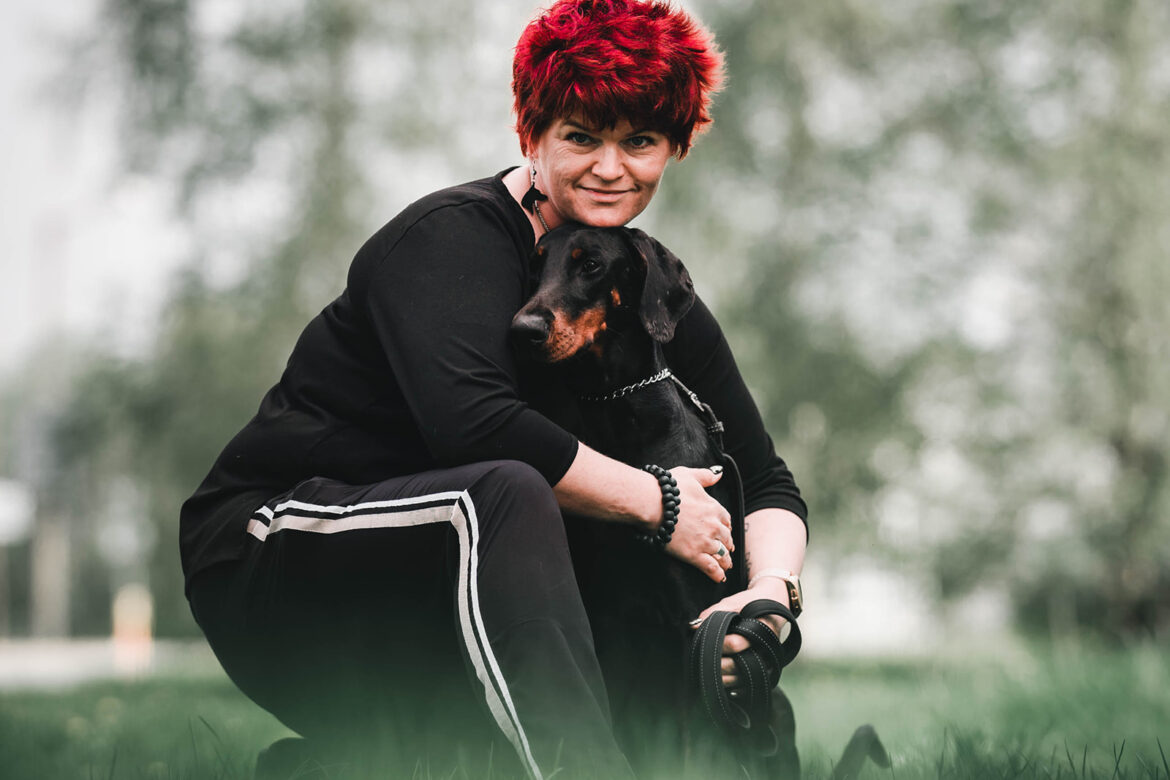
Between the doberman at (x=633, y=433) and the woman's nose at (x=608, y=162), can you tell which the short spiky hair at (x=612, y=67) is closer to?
the woman's nose at (x=608, y=162)

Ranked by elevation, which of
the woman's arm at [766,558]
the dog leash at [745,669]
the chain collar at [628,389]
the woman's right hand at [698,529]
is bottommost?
the dog leash at [745,669]

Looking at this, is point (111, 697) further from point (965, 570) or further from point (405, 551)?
point (965, 570)

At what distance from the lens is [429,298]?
1.76 m

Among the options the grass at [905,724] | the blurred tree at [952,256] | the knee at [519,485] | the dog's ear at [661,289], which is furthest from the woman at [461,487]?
the blurred tree at [952,256]

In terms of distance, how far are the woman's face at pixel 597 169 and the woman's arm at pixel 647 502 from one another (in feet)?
1.66

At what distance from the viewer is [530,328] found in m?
1.86

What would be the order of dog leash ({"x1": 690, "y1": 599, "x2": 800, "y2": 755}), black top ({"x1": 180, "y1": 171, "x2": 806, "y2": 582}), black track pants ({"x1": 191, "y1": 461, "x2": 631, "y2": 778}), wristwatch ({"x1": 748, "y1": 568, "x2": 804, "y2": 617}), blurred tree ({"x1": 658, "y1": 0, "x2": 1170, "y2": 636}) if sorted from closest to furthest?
black track pants ({"x1": 191, "y1": 461, "x2": 631, "y2": 778})
black top ({"x1": 180, "y1": 171, "x2": 806, "y2": 582})
dog leash ({"x1": 690, "y1": 599, "x2": 800, "y2": 755})
wristwatch ({"x1": 748, "y1": 568, "x2": 804, "y2": 617})
blurred tree ({"x1": 658, "y1": 0, "x2": 1170, "y2": 636})

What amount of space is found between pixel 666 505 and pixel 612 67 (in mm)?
Result: 752

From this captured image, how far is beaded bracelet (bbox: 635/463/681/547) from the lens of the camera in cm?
182

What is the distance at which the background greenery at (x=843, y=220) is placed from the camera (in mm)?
6469

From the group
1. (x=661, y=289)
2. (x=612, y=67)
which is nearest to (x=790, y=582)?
(x=661, y=289)

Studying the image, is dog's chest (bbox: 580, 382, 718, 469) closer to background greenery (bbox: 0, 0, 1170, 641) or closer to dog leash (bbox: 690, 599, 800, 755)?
dog leash (bbox: 690, 599, 800, 755)

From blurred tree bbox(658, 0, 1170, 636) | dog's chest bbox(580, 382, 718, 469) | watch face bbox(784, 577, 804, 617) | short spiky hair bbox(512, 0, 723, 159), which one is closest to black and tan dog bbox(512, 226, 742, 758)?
dog's chest bbox(580, 382, 718, 469)

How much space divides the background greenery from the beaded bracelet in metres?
4.71
